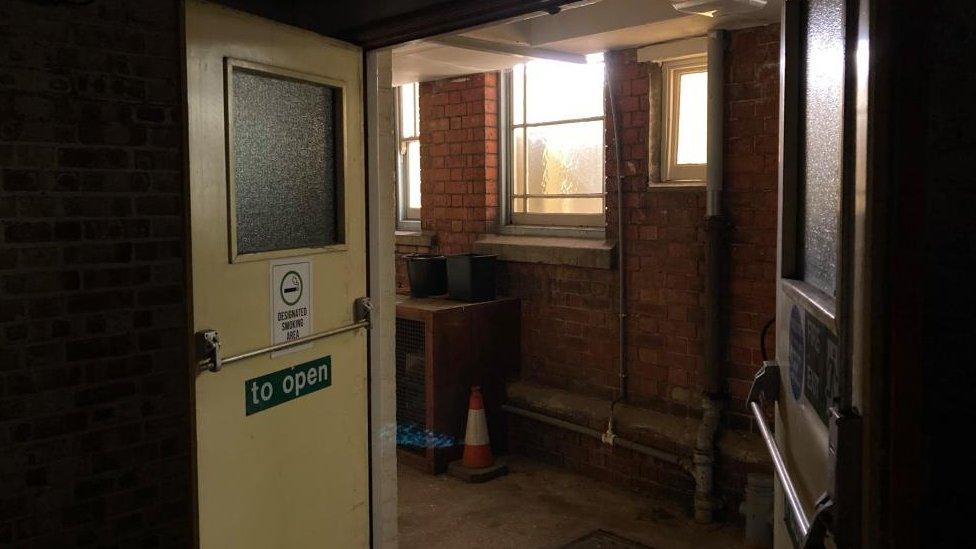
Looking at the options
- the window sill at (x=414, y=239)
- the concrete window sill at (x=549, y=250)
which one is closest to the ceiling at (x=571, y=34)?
the concrete window sill at (x=549, y=250)

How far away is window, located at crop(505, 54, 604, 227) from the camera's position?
5.00 m

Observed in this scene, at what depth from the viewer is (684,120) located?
4.38 m

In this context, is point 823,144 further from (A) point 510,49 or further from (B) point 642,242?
(A) point 510,49

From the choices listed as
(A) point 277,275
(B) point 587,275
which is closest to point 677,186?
(B) point 587,275

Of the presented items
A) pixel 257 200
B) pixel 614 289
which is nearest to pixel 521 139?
pixel 614 289

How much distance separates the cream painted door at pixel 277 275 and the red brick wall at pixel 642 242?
2002mm

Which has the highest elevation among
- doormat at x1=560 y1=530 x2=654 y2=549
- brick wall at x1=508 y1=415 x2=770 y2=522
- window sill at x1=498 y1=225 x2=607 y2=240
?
window sill at x1=498 y1=225 x2=607 y2=240

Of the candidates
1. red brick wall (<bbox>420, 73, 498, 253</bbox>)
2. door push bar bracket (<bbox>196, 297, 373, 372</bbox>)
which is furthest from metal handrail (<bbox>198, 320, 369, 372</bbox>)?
red brick wall (<bbox>420, 73, 498, 253</bbox>)

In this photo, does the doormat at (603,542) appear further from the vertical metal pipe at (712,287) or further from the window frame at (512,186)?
the window frame at (512,186)

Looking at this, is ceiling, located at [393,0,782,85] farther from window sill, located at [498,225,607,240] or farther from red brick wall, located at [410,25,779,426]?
window sill, located at [498,225,607,240]

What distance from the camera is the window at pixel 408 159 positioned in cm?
630

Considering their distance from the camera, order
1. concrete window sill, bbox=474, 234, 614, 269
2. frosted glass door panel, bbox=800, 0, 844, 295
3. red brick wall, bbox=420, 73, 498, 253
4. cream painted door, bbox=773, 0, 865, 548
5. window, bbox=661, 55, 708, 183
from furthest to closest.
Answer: red brick wall, bbox=420, 73, 498, 253 < concrete window sill, bbox=474, 234, 614, 269 < window, bbox=661, 55, 708, 183 < frosted glass door panel, bbox=800, 0, 844, 295 < cream painted door, bbox=773, 0, 865, 548

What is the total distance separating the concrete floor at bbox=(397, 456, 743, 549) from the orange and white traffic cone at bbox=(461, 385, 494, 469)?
0.48ft

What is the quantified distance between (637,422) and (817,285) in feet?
9.67
